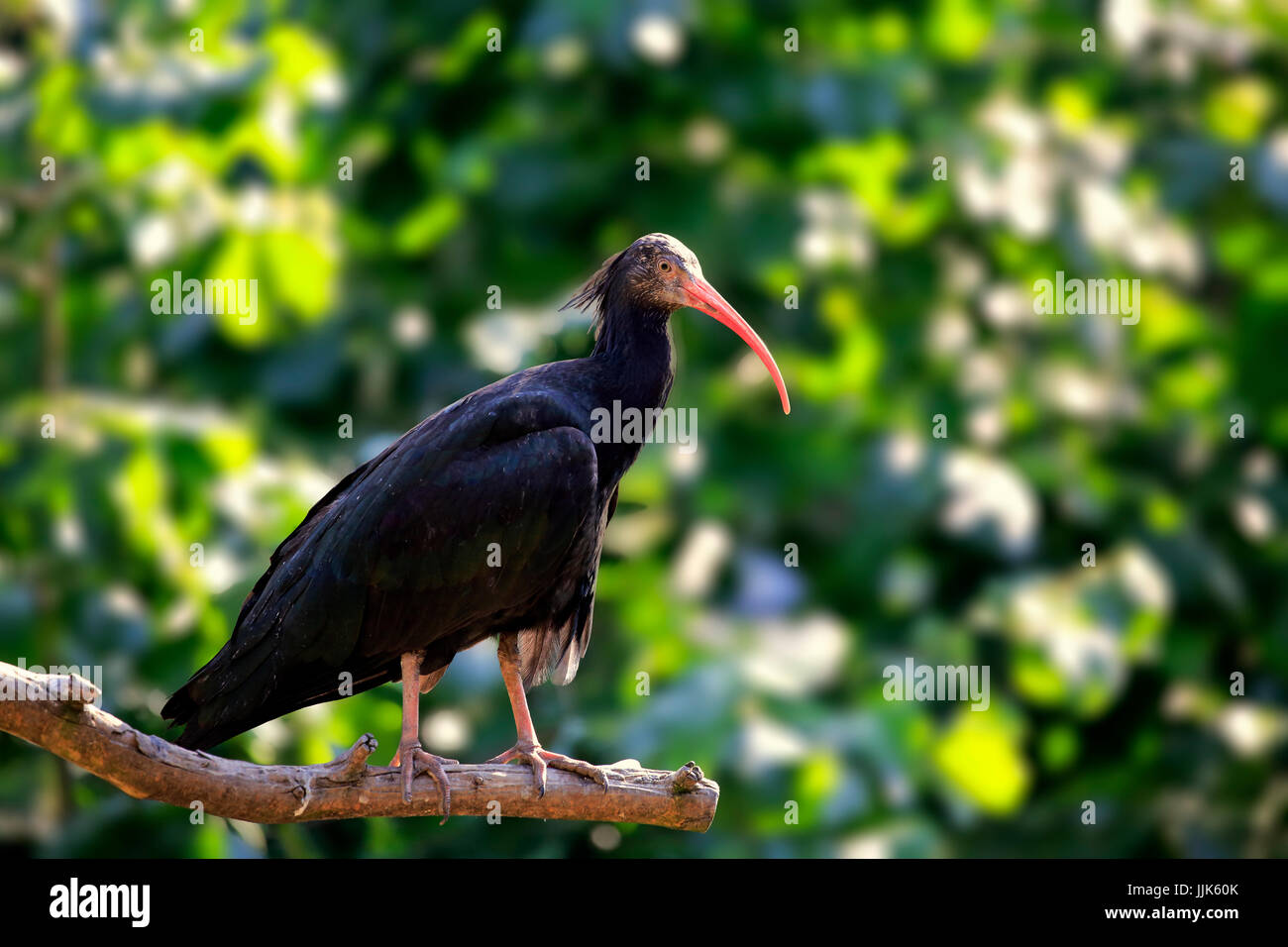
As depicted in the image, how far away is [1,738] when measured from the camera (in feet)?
27.0

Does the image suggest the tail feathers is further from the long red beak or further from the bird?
the long red beak

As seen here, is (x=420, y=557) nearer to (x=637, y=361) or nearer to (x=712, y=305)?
(x=637, y=361)

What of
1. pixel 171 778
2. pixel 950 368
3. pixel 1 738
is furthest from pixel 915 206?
pixel 171 778

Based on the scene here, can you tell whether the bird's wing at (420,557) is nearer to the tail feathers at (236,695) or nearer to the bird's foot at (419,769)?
the tail feathers at (236,695)

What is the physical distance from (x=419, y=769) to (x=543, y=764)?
45cm

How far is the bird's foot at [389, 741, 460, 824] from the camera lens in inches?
219

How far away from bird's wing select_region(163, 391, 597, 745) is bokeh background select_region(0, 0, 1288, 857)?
377cm

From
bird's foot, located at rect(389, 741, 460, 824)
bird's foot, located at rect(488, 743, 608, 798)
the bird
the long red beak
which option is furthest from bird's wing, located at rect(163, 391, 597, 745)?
the long red beak

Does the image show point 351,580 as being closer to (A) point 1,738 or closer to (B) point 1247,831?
(A) point 1,738

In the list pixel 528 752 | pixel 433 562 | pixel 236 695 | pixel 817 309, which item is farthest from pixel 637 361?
pixel 817 309

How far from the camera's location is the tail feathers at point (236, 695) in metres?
5.63

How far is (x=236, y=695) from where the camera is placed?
222 inches
